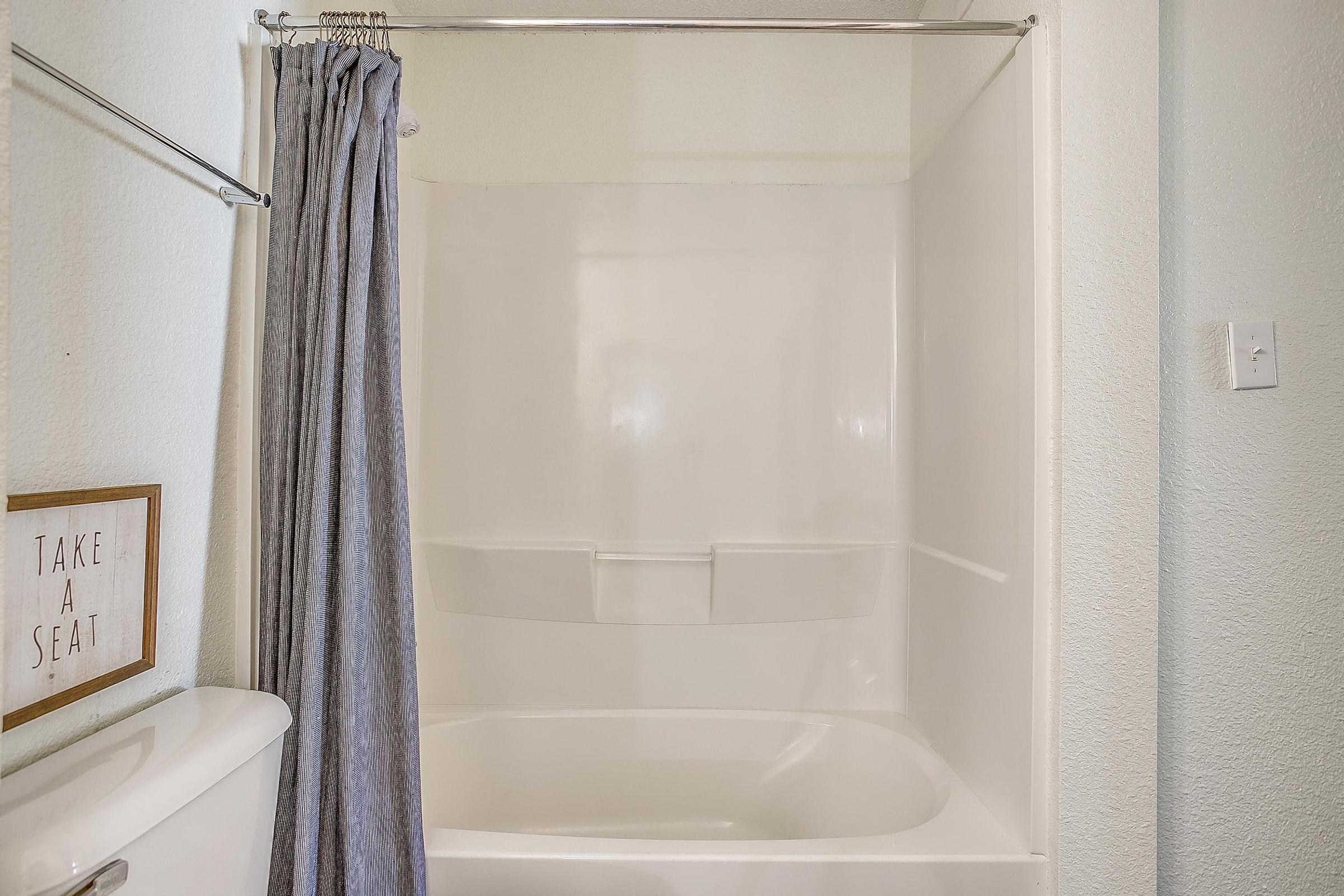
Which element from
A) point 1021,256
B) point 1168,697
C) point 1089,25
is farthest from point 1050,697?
point 1089,25

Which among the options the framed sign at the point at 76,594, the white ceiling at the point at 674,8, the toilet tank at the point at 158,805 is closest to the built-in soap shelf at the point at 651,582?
the toilet tank at the point at 158,805

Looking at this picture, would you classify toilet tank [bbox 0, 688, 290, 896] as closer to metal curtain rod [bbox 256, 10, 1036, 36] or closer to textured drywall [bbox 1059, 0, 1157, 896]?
metal curtain rod [bbox 256, 10, 1036, 36]

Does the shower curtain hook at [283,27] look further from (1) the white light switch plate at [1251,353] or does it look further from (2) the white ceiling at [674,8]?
(1) the white light switch plate at [1251,353]

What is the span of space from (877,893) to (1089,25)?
153 centimetres

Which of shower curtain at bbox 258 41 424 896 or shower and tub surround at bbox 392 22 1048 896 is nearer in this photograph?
shower curtain at bbox 258 41 424 896

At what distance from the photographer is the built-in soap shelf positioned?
80.9 inches

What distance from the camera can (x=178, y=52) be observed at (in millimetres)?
1106

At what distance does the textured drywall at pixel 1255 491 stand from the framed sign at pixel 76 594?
5.28 ft

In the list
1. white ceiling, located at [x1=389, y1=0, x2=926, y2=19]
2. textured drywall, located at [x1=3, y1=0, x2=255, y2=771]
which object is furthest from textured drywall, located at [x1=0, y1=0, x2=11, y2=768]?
white ceiling, located at [x1=389, y1=0, x2=926, y2=19]

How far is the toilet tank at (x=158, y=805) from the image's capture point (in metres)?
0.71

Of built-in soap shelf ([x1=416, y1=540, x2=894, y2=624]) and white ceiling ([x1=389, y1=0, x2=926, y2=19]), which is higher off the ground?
white ceiling ([x1=389, y1=0, x2=926, y2=19])

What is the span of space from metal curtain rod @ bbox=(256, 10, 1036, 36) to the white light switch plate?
2.13 ft

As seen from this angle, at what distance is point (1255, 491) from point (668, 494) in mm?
1309

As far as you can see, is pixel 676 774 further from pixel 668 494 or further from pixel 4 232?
pixel 4 232
